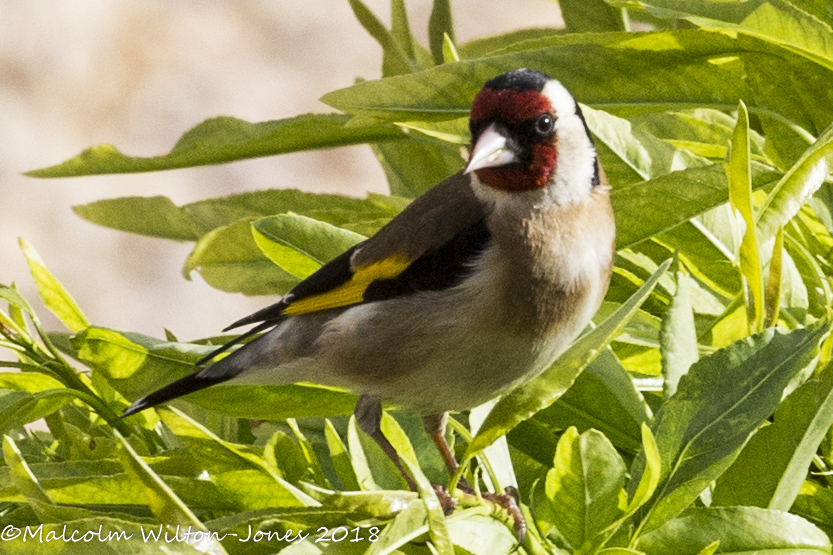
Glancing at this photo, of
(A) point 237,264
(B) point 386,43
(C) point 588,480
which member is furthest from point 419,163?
(C) point 588,480

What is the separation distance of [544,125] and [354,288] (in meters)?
0.29

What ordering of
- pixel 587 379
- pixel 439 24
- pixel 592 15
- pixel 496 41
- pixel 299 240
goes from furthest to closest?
pixel 496 41, pixel 439 24, pixel 592 15, pixel 299 240, pixel 587 379

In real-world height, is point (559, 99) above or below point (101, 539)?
above

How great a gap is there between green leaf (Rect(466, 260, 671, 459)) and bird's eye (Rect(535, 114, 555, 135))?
38cm

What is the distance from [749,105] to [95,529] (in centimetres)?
82

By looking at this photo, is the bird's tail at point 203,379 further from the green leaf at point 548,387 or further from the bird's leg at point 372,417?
the green leaf at point 548,387

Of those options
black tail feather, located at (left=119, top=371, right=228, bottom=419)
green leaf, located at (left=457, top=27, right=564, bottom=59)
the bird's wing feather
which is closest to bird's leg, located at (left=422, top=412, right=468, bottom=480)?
the bird's wing feather

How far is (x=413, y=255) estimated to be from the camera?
1176mm

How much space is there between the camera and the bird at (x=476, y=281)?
3.58ft

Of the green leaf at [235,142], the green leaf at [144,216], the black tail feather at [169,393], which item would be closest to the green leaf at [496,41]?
the green leaf at [235,142]

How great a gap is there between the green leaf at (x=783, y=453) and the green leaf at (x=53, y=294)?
0.67 m

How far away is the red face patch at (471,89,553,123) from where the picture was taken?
1040 mm

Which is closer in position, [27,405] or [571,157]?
[27,405]

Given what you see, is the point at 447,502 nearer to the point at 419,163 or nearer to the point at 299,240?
the point at 299,240
